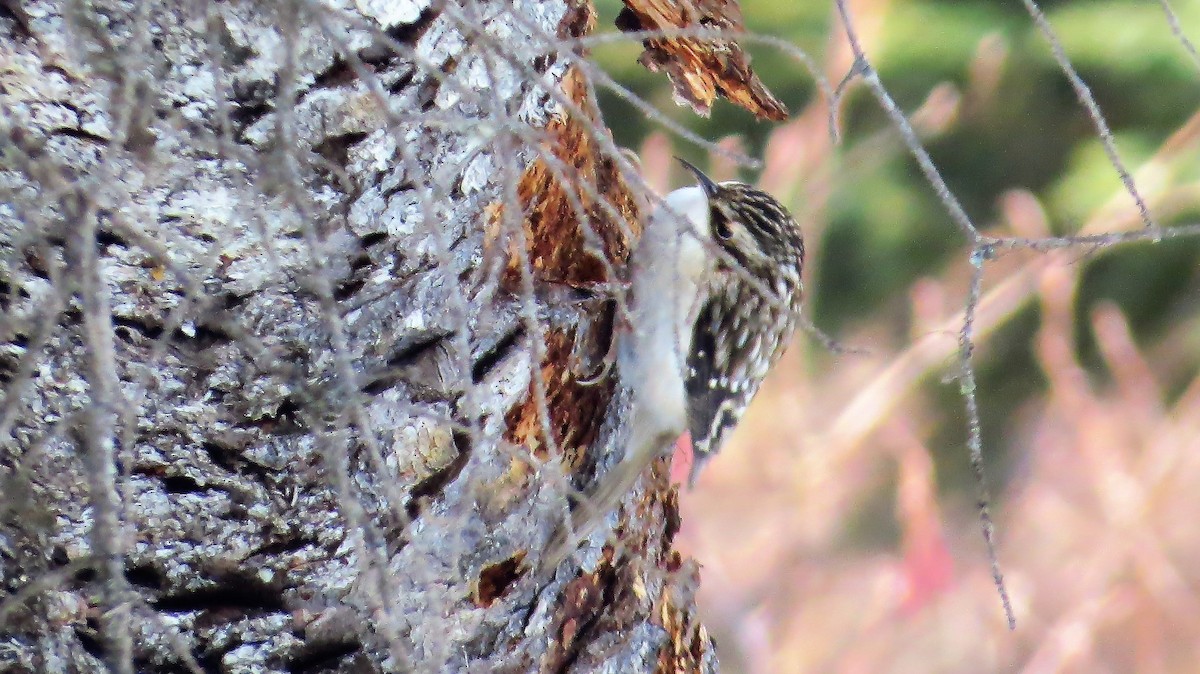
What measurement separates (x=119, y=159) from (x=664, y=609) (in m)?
0.96

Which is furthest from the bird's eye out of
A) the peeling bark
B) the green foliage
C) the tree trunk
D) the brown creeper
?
the green foliage

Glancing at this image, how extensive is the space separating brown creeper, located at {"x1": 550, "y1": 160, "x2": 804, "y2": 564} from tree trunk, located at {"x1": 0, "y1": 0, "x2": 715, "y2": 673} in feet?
1.17

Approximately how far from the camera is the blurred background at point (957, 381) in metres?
2.85

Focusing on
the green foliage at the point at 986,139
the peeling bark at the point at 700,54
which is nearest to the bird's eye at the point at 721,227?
the peeling bark at the point at 700,54

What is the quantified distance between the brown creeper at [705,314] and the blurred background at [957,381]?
100cm

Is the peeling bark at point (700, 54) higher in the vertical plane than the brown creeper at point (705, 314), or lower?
higher

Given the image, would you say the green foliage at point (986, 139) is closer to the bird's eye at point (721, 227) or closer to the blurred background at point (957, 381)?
the blurred background at point (957, 381)

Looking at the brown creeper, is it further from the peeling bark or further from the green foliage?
the green foliage

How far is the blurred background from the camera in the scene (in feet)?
9.36

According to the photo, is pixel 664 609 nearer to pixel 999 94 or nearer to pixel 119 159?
pixel 119 159

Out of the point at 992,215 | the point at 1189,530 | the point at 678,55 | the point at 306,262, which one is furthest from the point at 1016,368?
the point at 306,262

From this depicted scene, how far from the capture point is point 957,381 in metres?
2.86

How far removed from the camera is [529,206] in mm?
1330

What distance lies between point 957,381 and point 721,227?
4.24 ft
